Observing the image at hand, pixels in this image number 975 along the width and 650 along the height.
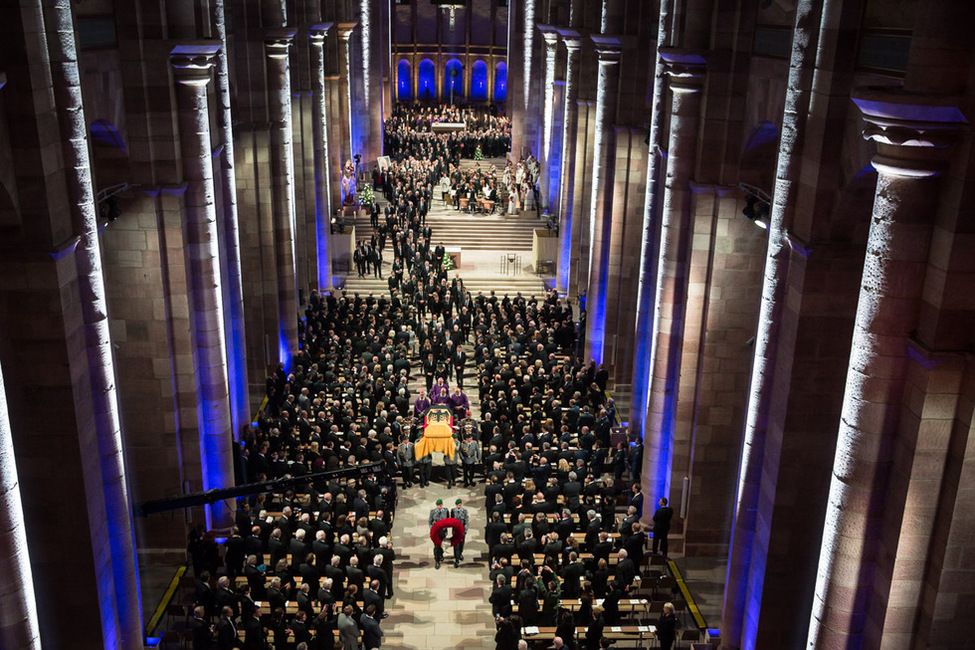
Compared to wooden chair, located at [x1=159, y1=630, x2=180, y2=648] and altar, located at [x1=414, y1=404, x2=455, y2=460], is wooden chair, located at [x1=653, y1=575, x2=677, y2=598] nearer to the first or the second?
altar, located at [x1=414, y1=404, x2=455, y2=460]

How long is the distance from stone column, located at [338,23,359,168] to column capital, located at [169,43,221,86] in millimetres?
27010

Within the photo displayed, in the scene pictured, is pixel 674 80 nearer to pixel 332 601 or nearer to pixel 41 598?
pixel 332 601

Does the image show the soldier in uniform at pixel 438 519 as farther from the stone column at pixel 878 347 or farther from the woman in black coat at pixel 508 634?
the stone column at pixel 878 347

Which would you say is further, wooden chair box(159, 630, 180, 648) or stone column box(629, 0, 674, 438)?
stone column box(629, 0, 674, 438)

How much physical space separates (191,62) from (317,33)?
16410mm

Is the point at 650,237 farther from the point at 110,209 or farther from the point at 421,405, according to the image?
the point at 110,209

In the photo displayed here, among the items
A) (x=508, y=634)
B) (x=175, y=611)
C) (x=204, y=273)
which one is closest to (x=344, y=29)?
(x=204, y=273)

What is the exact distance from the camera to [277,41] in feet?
82.2

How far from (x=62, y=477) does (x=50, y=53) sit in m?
5.44

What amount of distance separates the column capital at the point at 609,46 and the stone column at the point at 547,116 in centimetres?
1354

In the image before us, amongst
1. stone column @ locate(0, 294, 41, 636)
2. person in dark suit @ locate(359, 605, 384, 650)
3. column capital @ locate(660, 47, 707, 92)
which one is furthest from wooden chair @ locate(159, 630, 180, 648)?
column capital @ locate(660, 47, 707, 92)

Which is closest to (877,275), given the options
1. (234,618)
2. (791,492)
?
(791,492)

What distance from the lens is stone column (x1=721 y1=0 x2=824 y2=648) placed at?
12.8 meters

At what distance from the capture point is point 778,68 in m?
15.5
